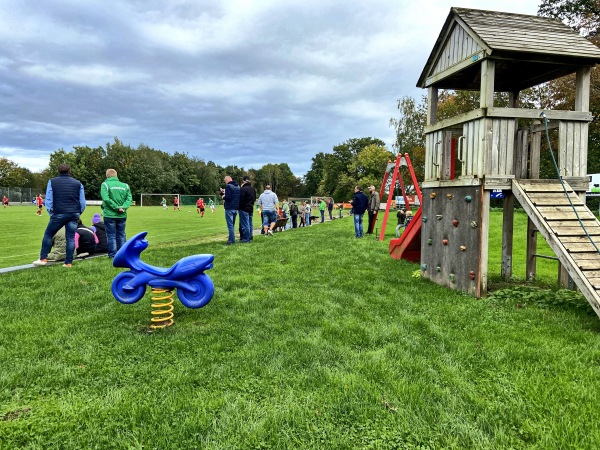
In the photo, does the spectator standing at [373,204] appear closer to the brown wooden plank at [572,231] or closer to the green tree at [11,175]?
the brown wooden plank at [572,231]

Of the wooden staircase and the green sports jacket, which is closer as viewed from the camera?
the wooden staircase

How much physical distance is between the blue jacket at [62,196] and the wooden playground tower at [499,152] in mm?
6877

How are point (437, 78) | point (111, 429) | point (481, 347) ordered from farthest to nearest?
point (437, 78) → point (481, 347) → point (111, 429)

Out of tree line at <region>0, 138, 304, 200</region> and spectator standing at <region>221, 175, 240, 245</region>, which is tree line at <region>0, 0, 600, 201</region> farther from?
spectator standing at <region>221, 175, 240, 245</region>

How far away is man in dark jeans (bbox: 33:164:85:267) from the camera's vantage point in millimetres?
8031

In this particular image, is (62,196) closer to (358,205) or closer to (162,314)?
(162,314)

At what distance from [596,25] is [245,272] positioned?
88.5 ft

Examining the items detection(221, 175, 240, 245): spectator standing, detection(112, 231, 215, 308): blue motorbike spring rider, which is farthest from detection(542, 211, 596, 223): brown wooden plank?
detection(221, 175, 240, 245): spectator standing

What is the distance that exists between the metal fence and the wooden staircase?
70861 mm

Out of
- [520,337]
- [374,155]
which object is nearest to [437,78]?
[520,337]

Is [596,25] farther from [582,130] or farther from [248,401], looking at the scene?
[248,401]

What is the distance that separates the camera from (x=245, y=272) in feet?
25.1

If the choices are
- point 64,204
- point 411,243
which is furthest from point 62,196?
point 411,243

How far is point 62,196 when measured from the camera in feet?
26.4
